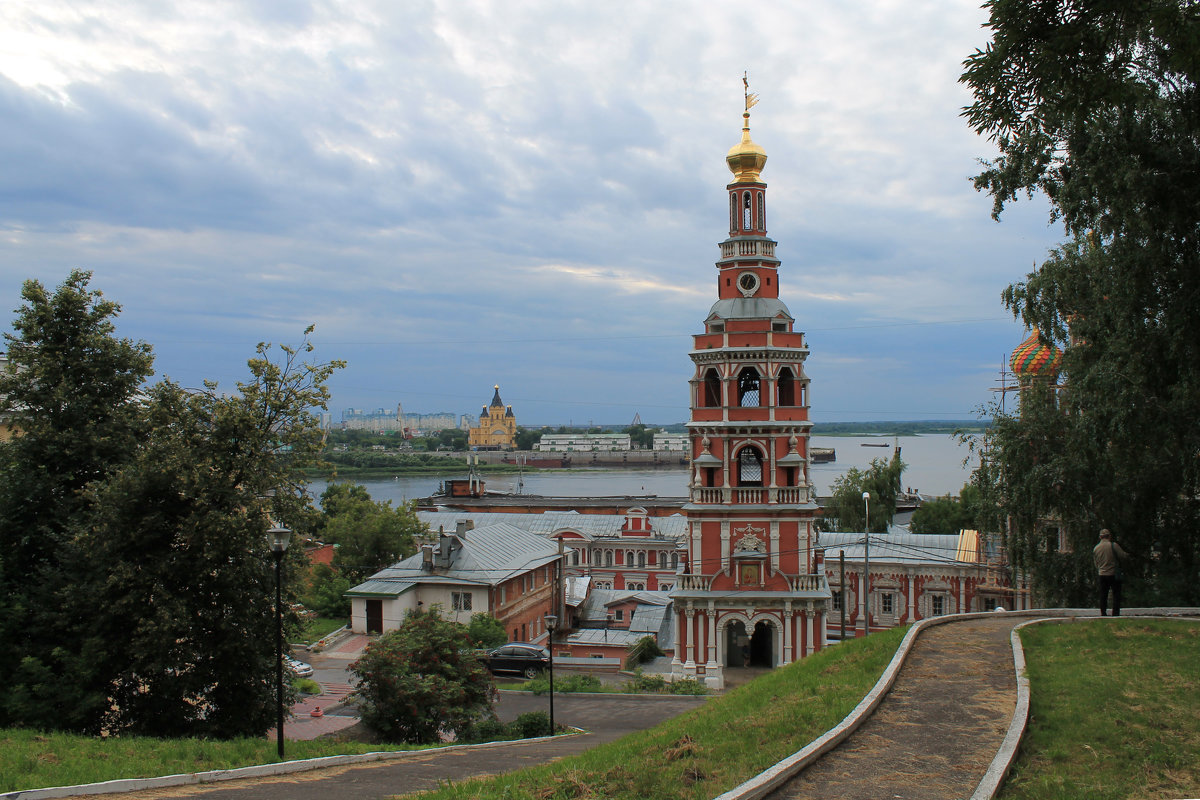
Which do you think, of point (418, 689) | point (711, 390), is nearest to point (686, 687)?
point (711, 390)

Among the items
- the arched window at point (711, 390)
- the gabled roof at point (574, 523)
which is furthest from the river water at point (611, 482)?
the arched window at point (711, 390)

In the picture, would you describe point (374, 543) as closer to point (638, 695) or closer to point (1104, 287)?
point (638, 695)

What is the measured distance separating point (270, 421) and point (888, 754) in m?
12.3

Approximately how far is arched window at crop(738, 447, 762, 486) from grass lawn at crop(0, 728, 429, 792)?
1775 centimetres

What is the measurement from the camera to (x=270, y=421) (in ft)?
53.1

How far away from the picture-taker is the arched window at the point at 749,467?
1121 inches

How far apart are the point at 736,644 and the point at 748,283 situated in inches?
466

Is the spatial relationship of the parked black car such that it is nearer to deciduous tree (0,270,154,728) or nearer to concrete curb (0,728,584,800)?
deciduous tree (0,270,154,728)

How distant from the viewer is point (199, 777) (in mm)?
9516

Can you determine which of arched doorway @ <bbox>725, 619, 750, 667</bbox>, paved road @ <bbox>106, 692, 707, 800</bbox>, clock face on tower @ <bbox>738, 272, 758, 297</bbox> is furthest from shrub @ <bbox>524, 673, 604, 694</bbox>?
clock face on tower @ <bbox>738, 272, 758, 297</bbox>

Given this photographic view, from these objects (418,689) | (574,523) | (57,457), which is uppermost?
(57,457)

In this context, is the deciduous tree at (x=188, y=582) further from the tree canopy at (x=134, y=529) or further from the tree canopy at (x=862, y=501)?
the tree canopy at (x=862, y=501)

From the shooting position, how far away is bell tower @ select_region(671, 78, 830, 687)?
2733 centimetres

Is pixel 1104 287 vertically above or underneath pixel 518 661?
above
